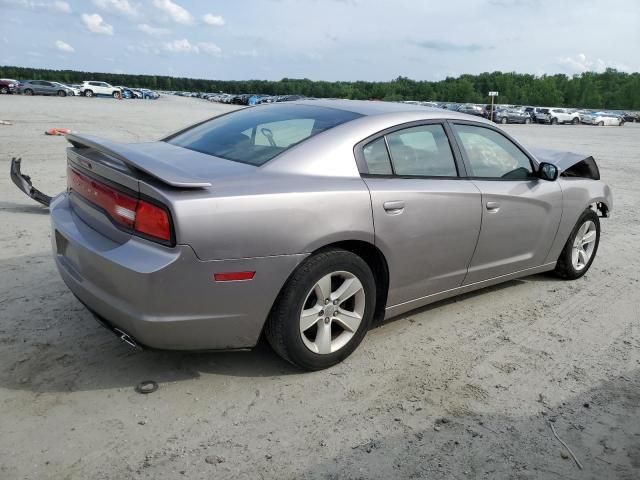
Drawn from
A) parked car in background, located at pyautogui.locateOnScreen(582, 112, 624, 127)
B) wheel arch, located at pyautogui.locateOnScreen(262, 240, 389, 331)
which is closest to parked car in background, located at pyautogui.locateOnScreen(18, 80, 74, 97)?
parked car in background, located at pyautogui.locateOnScreen(582, 112, 624, 127)

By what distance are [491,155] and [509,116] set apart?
47.1m

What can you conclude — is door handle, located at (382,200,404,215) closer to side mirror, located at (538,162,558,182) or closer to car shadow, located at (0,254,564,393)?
car shadow, located at (0,254,564,393)

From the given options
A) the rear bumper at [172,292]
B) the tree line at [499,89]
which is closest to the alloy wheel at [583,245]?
the rear bumper at [172,292]

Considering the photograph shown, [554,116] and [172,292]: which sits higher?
[554,116]

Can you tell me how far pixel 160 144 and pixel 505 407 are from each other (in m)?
2.68

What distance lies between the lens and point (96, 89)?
180ft

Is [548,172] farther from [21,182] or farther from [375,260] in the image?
[21,182]

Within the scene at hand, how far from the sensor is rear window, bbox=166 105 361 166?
331 centimetres

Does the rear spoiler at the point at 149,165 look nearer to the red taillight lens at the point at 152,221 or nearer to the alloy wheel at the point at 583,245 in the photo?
the red taillight lens at the point at 152,221

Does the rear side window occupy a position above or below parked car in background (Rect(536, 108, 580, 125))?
below

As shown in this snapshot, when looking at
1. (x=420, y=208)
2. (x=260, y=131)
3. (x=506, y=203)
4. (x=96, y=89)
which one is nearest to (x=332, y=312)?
(x=420, y=208)

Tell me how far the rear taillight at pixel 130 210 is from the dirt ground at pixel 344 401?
89 centimetres

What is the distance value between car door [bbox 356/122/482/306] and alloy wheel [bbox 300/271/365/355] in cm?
28

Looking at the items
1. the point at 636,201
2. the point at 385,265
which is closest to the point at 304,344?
the point at 385,265
